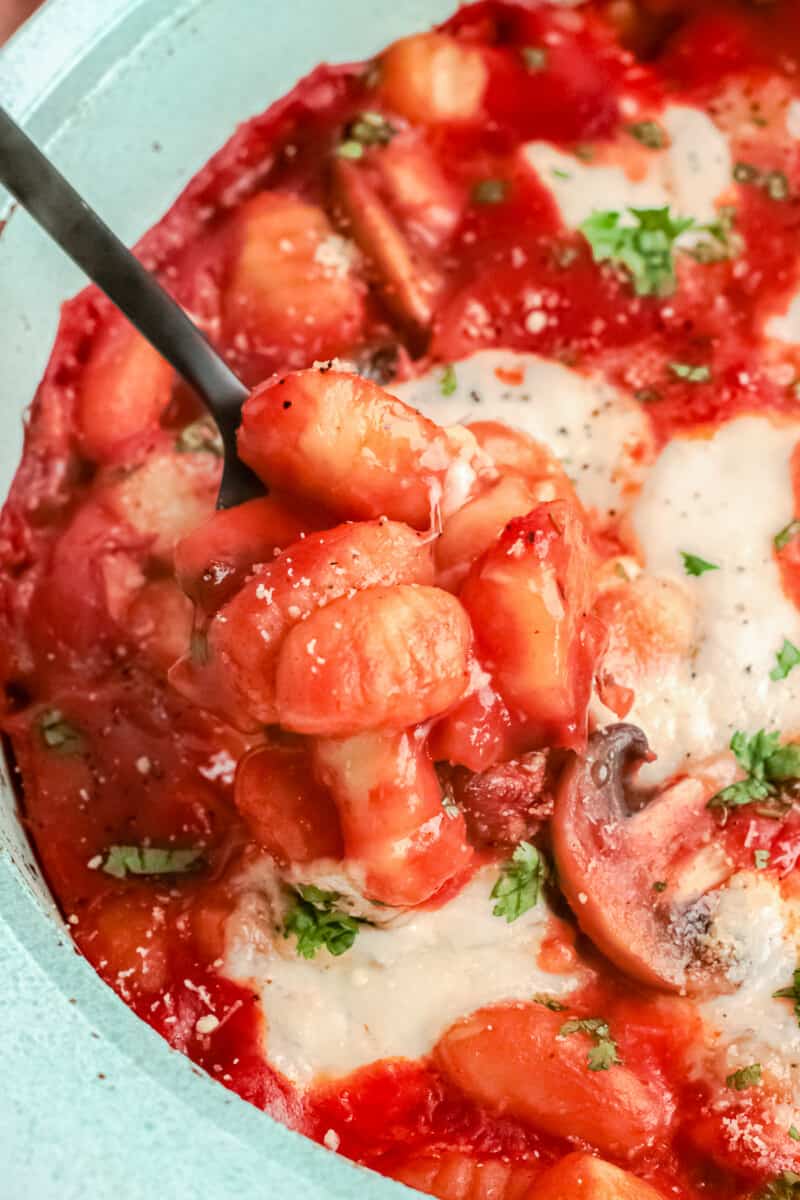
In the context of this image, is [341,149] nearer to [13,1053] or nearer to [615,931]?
[615,931]

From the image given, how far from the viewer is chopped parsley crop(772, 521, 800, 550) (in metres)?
1.86

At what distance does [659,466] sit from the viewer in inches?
76.0

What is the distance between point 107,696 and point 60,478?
362 mm

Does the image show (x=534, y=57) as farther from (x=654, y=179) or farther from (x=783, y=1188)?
(x=783, y=1188)

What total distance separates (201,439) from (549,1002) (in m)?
0.97

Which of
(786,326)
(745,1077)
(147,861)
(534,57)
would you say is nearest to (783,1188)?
(745,1077)

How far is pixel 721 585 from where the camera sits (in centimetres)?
183

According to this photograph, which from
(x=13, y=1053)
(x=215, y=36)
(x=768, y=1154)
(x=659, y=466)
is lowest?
(x=768, y=1154)

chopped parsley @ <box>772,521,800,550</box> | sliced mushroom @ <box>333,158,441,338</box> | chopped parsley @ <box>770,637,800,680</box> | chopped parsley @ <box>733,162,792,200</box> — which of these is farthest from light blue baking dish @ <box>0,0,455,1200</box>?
chopped parsley @ <box>772,521,800,550</box>

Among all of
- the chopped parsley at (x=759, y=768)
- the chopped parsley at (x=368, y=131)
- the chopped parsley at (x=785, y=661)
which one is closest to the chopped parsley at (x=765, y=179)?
the chopped parsley at (x=368, y=131)

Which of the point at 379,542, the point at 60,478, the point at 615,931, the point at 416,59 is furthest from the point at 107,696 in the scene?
the point at 416,59

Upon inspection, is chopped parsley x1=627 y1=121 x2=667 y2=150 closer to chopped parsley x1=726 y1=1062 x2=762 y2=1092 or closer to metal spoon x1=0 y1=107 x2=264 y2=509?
metal spoon x1=0 y1=107 x2=264 y2=509

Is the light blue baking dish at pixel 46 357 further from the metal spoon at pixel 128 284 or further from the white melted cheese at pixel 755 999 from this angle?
the white melted cheese at pixel 755 999

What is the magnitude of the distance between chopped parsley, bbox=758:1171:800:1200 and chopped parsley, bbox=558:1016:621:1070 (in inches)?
9.5
